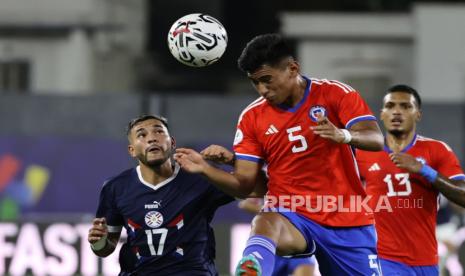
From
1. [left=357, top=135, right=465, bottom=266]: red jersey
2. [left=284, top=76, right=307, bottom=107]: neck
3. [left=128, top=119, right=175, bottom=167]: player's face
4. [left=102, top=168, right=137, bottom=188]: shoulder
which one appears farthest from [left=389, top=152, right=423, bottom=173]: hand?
[left=102, top=168, right=137, bottom=188]: shoulder

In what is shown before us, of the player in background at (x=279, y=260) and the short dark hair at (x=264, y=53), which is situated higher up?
the short dark hair at (x=264, y=53)

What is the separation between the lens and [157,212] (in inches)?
285

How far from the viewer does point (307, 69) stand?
64.2 feet

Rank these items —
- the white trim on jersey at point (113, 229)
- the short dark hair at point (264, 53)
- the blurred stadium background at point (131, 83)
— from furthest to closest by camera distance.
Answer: the blurred stadium background at point (131, 83)
the white trim on jersey at point (113, 229)
the short dark hair at point (264, 53)

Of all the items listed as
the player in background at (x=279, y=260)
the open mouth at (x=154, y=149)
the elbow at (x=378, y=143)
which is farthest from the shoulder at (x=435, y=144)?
the open mouth at (x=154, y=149)

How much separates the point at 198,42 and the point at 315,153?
3.67 feet

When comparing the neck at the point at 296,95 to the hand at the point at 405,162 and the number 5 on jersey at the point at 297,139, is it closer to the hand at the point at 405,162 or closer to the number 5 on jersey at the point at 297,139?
the number 5 on jersey at the point at 297,139

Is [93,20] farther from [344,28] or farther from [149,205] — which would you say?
[149,205]

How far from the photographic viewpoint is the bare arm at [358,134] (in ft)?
20.2

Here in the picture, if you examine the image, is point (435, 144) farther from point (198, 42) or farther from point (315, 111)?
point (198, 42)

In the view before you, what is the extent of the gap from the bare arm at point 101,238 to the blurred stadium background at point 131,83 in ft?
15.3

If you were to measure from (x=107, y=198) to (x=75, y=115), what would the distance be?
29.3 feet

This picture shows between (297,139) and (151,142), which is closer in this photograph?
(297,139)

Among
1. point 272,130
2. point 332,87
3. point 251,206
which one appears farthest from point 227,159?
point 251,206
